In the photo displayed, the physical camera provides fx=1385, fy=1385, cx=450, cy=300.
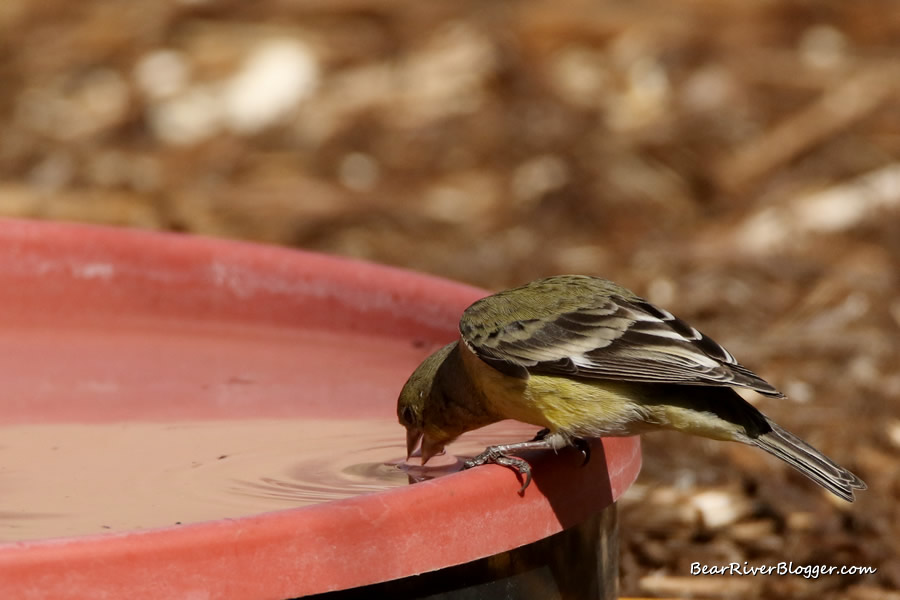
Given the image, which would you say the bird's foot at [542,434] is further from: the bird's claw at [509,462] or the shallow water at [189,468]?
the bird's claw at [509,462]

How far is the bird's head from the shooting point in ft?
11.9

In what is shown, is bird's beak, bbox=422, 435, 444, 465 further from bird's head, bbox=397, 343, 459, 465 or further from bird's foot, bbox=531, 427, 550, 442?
bird's foot, bbox=531, 427, 550, 442

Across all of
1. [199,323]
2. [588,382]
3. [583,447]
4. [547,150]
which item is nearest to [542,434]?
[588,382]

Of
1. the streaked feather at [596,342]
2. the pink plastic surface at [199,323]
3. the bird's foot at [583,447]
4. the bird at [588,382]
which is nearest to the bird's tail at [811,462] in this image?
the bird at [588,382]

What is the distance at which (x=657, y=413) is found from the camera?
3.51m

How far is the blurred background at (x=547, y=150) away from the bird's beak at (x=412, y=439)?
1.54 m

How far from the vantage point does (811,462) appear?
11.1 feet

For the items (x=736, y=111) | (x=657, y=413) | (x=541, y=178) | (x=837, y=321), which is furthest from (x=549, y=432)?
(x=736, y=111)

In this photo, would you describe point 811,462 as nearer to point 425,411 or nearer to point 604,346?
point 604,346

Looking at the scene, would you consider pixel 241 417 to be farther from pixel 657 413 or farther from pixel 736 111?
pixel 736 111

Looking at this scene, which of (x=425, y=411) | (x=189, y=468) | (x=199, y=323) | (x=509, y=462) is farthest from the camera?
(x=199, y=323)

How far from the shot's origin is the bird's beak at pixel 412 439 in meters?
3.70

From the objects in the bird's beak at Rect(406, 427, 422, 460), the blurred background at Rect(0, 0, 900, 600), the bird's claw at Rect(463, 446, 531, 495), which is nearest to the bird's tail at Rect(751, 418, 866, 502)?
the bird's claw at Rect(463, 446, 531, 495)

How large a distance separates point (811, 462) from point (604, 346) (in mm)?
579
